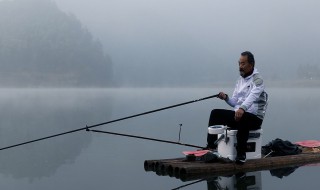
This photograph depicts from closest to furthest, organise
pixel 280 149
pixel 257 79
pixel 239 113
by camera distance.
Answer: pixel 239 113, pixel 257 79, pixel 280 149

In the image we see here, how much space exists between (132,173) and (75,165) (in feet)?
8.72

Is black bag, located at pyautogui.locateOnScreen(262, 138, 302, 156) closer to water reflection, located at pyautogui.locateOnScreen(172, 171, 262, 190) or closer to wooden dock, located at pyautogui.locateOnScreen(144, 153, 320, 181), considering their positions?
wooden dock, located at pyautogui.locateOnScreen(144, 153, 320, 181)

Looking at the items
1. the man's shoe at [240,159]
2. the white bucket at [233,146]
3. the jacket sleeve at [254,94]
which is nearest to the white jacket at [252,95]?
the jacket sleeve at [254,94]

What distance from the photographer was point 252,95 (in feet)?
29.9

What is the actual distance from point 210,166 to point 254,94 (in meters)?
1.92

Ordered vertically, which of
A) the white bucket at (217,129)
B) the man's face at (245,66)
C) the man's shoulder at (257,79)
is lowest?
the white bucket at (217,129)

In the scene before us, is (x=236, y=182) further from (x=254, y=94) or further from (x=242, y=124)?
(x=254, y=94)

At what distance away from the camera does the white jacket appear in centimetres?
912

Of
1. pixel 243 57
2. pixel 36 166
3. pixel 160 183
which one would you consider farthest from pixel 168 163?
pixel 36 166

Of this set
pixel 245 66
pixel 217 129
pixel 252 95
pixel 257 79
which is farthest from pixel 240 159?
pixel 245 66

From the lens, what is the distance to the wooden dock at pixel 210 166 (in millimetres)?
8953

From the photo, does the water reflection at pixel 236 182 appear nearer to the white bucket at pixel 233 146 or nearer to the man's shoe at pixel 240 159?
the man's shoe at pixel 240 159

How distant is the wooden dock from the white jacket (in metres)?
1.23

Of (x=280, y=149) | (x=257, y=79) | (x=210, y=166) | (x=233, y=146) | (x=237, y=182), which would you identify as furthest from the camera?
(x=280, y=149)
